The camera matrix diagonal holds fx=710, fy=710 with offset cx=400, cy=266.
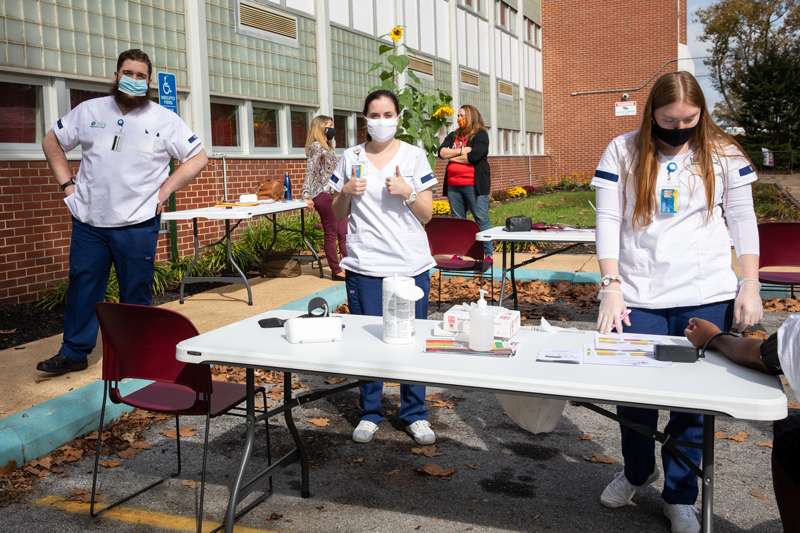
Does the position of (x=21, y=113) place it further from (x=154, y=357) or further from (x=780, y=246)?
(x=780, y=246)

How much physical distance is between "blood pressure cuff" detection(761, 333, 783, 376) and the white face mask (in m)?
2.31

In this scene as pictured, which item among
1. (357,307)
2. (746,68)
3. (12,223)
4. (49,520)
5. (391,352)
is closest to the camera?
(391,352)

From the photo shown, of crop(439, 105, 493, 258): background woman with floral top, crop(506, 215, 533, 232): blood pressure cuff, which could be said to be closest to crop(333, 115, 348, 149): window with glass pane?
crop(439, 105, 493, 258): background woman with floral top

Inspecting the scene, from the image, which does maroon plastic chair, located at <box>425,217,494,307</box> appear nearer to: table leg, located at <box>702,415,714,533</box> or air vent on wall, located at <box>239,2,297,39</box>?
table leg, located at <box>702,415,714,533</box>

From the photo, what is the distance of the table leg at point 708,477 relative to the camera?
232cm

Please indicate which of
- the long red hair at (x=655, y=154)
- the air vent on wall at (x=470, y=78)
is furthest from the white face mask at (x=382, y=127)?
the air vent on wall at (x=470, y=78)

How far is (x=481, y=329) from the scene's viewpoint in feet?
8.81

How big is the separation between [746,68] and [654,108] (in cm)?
4182

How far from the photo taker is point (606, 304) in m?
2.87

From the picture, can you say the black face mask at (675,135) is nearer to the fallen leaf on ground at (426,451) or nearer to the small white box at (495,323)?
the small white box at (495,323)

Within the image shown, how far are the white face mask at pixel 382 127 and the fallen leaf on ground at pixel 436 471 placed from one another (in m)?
1.81

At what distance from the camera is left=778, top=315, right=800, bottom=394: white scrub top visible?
2.04 m

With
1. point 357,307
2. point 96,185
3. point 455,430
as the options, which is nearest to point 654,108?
point 357,307

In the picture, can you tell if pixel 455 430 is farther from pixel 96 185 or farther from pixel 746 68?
pixel 746 68
